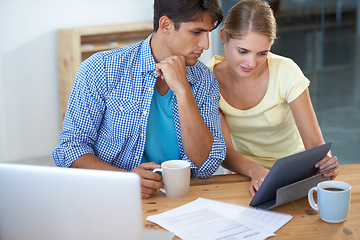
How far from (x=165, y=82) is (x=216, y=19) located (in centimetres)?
30

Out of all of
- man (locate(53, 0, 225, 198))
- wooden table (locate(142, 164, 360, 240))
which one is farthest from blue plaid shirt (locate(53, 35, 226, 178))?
wooden table (locate(142, 164, 360, 240))

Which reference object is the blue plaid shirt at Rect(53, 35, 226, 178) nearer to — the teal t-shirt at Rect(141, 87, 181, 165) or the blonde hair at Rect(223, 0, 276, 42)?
the teal t-shirt at Rect(141, 87, 181, 165)

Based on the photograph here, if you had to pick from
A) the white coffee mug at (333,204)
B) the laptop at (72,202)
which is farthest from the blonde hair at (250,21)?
the laptop at (72,202)

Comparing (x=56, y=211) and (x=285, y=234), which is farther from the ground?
(x=56, y=211)

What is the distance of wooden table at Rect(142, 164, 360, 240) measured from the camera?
1.29 m

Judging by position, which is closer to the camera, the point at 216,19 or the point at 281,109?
the point at 216,19

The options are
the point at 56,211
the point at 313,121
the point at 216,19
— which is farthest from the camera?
the point at 313,121

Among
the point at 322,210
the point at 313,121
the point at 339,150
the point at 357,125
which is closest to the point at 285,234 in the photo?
the point at 322,210

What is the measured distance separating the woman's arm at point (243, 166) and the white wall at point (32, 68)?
177cm

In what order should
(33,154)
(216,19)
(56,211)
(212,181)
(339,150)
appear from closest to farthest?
(56,211) < (212,181) < (216,19) < (33,154) < (339,150)

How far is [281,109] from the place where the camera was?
2125 mm

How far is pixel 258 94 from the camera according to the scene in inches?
84.1

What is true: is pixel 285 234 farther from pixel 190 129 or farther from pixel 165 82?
Answer: pixel 165 82

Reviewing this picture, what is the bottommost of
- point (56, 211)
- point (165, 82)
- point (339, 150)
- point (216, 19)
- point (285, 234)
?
point (339, 150)
